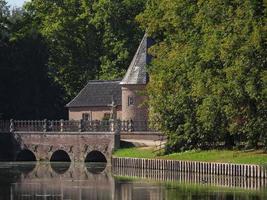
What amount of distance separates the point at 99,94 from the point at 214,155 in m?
27.9

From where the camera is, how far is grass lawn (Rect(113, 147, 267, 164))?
55.5m

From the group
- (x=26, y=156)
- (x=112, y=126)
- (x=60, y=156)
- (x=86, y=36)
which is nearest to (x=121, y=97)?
(x=60, y=156)

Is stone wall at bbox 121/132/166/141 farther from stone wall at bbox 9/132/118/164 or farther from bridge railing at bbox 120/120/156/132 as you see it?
stone wall at bbox 9/132/118/164

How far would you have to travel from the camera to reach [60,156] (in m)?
79.9

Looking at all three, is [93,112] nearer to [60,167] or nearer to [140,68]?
[140,68]

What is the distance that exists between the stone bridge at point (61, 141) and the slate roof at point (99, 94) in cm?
448

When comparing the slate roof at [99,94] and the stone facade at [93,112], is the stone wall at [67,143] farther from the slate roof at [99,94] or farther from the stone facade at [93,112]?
the slate roof at [99,94]

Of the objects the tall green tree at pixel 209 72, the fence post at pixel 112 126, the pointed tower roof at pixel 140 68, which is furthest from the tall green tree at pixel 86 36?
the tall green tree at pixel 209 72

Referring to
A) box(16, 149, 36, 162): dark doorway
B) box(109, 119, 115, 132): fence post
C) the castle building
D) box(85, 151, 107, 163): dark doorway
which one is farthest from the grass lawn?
box(16, 149, 36, 162): dark doorway

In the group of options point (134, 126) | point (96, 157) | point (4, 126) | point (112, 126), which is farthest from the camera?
point (4, 126)

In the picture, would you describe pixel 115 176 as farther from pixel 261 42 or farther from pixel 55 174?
pixel 261 42

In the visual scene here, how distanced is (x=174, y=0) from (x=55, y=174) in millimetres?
13306

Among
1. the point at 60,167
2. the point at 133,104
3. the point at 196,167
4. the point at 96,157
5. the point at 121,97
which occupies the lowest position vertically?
the point at 60,167

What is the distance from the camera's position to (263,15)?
57.5 metres
